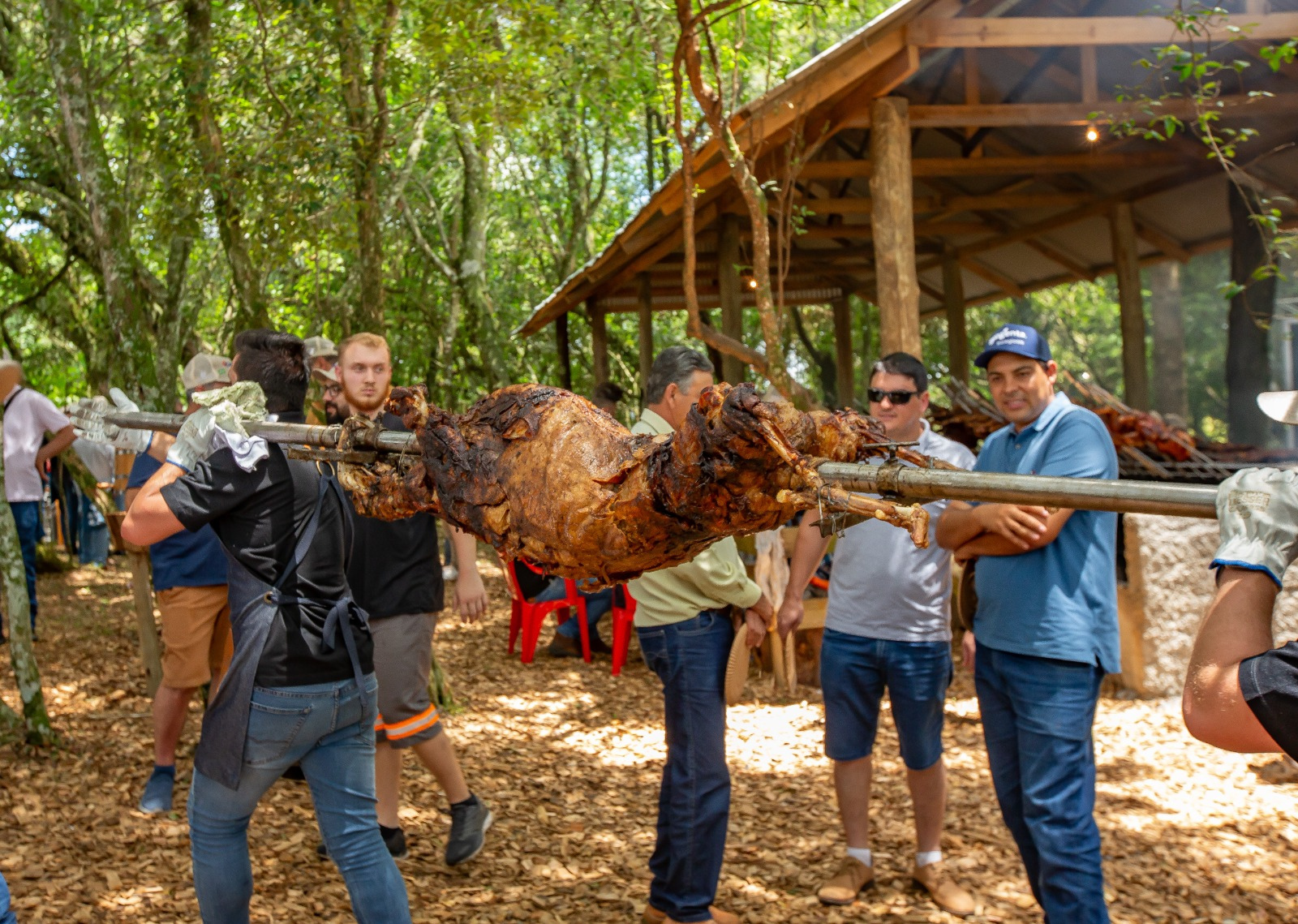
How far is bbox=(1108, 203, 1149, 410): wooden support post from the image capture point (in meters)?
11.5

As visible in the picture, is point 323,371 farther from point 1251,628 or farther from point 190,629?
point 1251,628

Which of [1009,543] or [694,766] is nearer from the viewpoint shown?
[1009,543]

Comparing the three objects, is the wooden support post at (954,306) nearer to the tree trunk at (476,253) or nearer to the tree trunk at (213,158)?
the tree trunk at (476,253)

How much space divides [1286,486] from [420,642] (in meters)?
3.68

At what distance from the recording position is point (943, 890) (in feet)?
14.4

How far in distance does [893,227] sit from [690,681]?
441 cm

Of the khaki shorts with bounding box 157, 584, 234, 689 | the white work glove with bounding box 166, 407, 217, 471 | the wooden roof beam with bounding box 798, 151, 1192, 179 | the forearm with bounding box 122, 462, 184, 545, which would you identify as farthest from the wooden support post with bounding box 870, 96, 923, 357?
the forearm with bounding box 122, 462, 184, 545

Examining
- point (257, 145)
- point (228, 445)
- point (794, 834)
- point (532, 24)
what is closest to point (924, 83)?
point (532, 24)

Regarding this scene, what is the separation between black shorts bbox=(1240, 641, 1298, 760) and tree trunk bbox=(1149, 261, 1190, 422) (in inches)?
1037

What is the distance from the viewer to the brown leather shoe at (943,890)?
4316mm

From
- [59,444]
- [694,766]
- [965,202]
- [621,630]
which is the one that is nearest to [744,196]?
[694,766]

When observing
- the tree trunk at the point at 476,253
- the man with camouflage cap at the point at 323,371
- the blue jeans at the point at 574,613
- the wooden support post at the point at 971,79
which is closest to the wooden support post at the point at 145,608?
the man with camouflage cap at the point at 323,371

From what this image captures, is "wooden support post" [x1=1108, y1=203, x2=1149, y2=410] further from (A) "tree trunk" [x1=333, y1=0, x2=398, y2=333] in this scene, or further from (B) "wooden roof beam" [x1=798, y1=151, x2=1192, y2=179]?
(A) "tree trunk" [x1=333, y1=0, x2=398, y2=333]

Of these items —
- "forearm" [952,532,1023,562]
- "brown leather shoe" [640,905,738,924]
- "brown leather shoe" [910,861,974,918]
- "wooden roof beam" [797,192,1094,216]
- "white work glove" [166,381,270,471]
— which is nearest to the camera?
"white work glove" [166,381,270,471]
